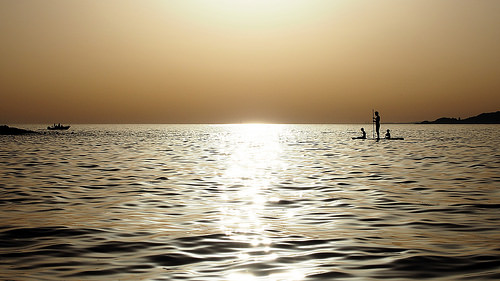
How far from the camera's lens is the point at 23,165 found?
3177 cm

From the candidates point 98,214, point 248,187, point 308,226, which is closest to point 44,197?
point 98,214

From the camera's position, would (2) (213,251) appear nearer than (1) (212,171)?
Yes

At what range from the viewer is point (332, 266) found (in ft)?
28.1

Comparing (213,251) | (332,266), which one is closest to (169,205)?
(213,251)

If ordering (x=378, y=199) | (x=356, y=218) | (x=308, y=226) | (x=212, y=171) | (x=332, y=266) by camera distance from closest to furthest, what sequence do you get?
(x=332, y=266), (x=308, y=226), (x=356, y=218), (x=378, y=199), (x=212, y=171)

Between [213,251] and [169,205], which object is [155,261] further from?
[169,205]

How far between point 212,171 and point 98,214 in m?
14.1

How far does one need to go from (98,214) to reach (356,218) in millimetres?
7211

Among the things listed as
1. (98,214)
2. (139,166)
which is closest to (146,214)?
(98,214)

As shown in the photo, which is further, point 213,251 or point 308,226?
point 308,226

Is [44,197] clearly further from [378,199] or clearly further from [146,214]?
[378,199]

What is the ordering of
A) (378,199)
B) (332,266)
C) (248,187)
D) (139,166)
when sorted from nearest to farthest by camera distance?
(332,266) → (378,199) → (248,187) → (139,166)

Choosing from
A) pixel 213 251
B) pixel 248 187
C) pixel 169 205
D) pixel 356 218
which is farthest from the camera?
pixel 248 187

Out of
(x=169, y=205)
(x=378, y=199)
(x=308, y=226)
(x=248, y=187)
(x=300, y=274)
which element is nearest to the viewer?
(x=300, y=274)
